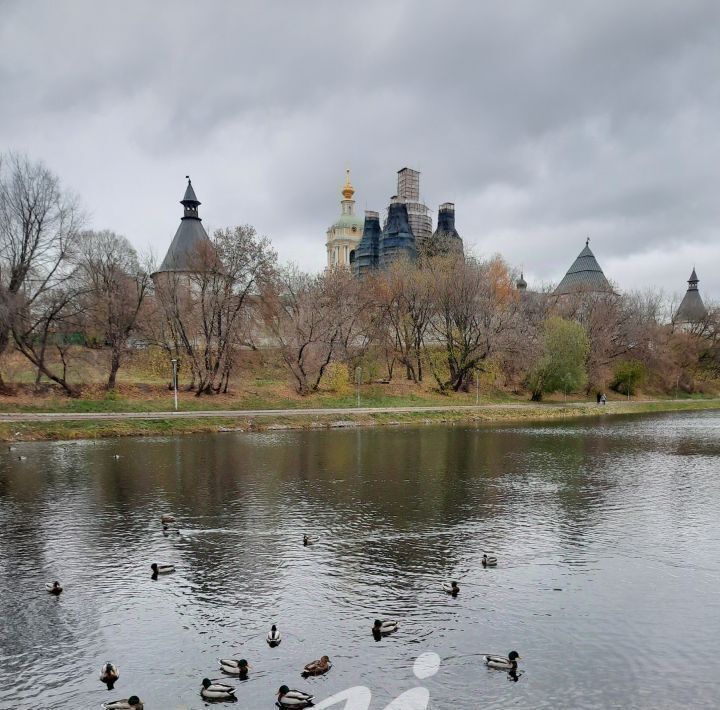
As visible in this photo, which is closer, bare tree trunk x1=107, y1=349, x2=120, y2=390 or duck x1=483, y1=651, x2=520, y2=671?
duck x1=483, y1=651, x2=520, y2=671

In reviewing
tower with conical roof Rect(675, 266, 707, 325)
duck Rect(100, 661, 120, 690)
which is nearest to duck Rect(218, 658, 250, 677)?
duck Rect(100, 661, 120, 690)

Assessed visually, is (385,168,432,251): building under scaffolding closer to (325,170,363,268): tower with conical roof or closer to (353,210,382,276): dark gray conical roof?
(353,210,382,276): dark gray conical roof

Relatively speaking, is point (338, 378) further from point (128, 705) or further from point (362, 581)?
point (128, 705)

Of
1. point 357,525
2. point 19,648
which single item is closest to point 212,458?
point 357,525

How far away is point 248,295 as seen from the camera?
52.0 m

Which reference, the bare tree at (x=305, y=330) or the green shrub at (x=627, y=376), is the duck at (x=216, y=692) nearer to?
the bare tree at (x=305, y=330)

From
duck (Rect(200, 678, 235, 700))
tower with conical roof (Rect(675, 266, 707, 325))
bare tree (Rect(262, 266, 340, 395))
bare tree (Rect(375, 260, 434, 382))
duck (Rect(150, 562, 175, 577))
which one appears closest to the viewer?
duck (Rect(200, 678, 235, 700))

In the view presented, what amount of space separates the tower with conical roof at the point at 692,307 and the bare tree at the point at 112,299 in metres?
82.5

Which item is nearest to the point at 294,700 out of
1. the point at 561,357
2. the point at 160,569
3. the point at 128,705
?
the point at 128,705

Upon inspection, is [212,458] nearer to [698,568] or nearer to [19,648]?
[19,648]

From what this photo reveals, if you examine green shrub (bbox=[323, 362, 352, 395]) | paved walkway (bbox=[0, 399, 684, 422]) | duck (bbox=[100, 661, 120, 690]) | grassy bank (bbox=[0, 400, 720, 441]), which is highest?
green shrub (bbox=[323, 362, 352, 395])

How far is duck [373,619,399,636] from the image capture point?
1113 centimetres

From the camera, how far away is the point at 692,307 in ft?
349

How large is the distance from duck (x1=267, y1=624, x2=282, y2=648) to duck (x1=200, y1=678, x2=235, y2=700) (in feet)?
5.35
